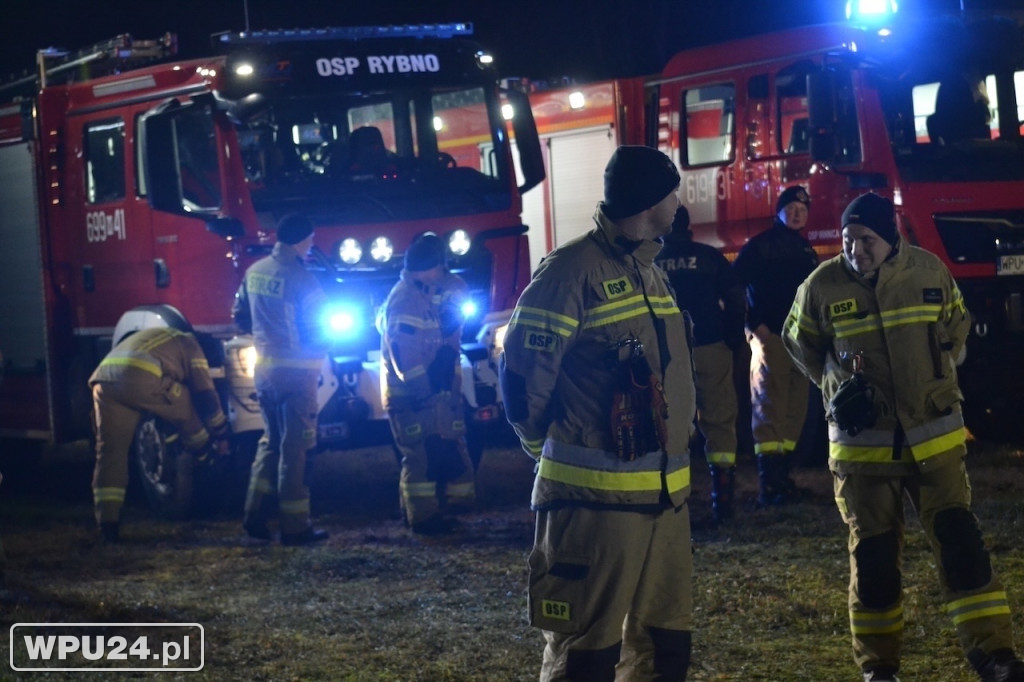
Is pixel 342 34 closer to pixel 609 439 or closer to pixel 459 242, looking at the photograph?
pixel 459 242

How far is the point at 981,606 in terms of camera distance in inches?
189

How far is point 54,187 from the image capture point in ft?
34.9

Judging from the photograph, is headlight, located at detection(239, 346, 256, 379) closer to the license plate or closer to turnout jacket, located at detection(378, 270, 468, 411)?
turnout jacket, located at detection(378, 270, 468, 411)

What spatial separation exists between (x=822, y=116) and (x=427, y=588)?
4.37 metres

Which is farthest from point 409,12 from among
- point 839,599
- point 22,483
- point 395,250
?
point 839,599

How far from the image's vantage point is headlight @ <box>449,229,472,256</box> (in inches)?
382

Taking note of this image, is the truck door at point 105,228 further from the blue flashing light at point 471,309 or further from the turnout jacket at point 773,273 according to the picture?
the turnout jacket at point 773,273

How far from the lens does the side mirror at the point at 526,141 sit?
1025 centimetres

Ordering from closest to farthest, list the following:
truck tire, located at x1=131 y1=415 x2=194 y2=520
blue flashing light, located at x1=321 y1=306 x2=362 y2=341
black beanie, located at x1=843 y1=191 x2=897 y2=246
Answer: black beanie, located at x1=843 y1=191 x2=897 y2=246 < blue flashing light, located at x1=321 y1=306 x2=362 y2=341 < truck tire, located at x1=131 y1=415 x2=194 y2=520

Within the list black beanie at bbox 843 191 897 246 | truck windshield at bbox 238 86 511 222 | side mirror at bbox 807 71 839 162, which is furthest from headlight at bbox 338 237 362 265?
black beanie at bbox 843 191 897 246

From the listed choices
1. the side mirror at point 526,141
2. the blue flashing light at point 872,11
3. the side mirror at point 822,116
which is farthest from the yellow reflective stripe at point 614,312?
the blue flashing light at point 872,11

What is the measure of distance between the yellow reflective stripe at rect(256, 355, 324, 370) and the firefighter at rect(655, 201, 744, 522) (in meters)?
2.01

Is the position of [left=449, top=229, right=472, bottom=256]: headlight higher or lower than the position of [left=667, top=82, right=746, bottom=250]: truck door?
lower

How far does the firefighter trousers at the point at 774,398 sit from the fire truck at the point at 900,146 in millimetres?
1454
